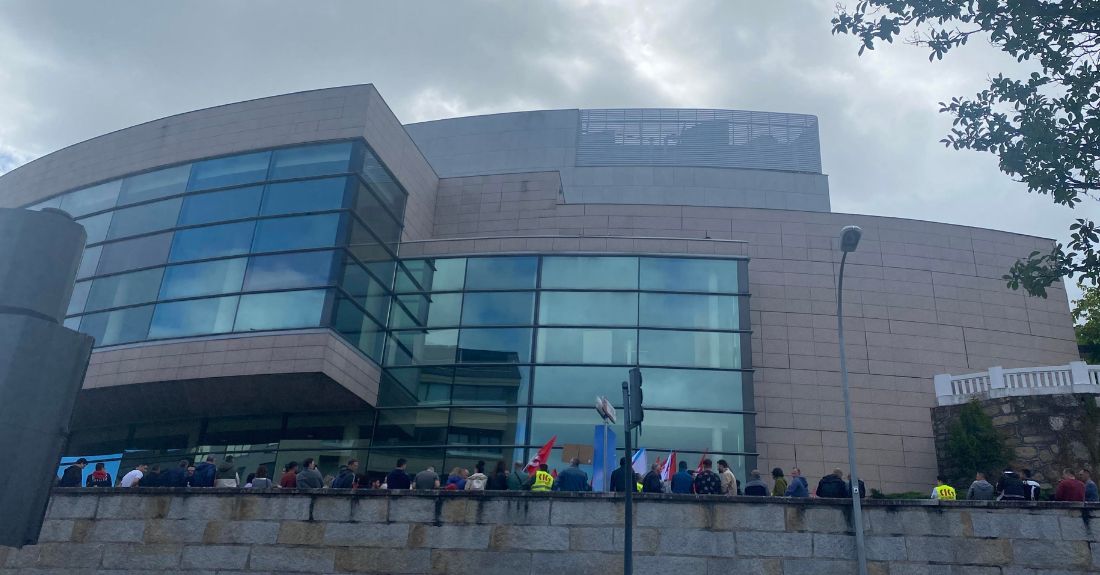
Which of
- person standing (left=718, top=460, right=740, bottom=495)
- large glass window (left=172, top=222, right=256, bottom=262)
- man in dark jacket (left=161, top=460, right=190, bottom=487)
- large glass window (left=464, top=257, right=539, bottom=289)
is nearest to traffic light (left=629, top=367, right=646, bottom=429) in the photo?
person standing (left=718, top=460, right=740, bottom=495)

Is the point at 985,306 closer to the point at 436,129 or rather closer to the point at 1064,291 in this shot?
the point at 1064,291

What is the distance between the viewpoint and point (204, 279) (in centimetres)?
2523

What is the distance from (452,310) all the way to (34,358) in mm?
23641

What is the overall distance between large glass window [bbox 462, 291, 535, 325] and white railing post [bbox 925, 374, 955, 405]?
12200 millimetres

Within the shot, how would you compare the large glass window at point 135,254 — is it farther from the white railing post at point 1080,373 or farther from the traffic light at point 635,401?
the white railing post at point 1080,373

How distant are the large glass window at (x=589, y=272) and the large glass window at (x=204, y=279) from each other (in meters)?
8.67

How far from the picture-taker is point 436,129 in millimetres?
40031

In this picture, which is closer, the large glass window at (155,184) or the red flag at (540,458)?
the red flag at (540,458)

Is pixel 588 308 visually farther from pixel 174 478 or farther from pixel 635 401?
pixel 635 401

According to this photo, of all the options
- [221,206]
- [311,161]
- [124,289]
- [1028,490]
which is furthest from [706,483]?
[124,289]

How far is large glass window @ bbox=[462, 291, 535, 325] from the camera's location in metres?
26.4

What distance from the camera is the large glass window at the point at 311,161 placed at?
85.2 feet

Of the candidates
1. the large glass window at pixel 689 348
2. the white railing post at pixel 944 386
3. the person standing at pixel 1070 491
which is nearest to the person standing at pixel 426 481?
the person standing at pixel 1070 491

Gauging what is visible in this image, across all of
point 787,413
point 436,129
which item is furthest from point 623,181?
point 787,413
